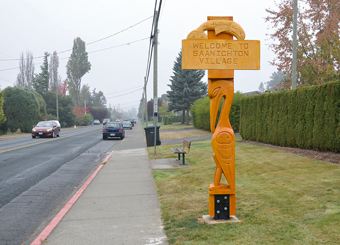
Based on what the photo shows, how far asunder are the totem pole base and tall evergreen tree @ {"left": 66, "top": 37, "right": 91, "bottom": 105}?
3284 inches

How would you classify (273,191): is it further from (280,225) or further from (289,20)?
(289,20)

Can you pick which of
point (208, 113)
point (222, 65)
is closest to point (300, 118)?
point (222, 65)

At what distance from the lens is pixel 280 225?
4922 millimetres

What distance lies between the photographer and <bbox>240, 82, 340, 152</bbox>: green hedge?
10664mm

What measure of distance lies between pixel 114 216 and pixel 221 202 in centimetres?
198

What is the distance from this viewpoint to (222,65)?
5.45 m

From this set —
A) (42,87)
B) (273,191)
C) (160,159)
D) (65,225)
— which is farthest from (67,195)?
(42,87)

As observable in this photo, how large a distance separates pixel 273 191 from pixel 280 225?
214cm

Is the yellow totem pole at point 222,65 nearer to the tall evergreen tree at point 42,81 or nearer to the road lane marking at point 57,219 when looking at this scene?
the road lane marking at point 57,219

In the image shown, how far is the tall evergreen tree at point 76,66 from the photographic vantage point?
8488 centimetres

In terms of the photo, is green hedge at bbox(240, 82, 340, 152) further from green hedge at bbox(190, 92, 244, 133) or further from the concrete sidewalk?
green hedge at bbox(190, 92, 244, 133)

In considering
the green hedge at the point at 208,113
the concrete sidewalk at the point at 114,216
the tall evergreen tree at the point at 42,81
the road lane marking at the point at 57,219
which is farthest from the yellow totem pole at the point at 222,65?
the tall evergreen tree at the point at 42,81

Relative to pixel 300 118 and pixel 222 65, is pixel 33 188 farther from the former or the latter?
pixel 300 118

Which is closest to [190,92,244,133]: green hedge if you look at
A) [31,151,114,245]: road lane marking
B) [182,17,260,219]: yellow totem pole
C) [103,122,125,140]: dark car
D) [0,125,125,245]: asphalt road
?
[103,122,125,140]: dark car
